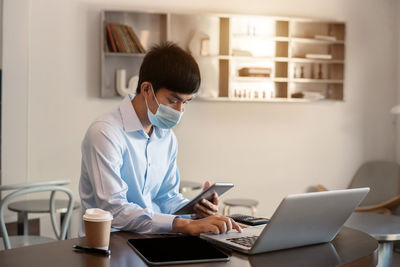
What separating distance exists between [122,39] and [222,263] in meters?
3.36

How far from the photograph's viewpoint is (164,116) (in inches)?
74.4

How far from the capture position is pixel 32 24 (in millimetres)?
4258

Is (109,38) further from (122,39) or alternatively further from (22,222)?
(22,222)

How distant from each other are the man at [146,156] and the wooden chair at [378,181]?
304 centimetres

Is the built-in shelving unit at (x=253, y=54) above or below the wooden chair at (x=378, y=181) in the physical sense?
above

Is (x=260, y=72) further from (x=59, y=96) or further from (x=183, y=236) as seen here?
(x=183, y=236)

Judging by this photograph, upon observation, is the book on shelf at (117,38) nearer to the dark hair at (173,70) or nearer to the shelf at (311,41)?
the shelf at (311,41)

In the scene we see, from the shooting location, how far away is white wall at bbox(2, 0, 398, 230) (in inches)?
167

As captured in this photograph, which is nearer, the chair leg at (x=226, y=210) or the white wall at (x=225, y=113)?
the white wall at (x=225, y=113)

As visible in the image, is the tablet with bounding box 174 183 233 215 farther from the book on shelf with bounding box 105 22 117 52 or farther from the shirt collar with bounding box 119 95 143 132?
the book on shelf with bounding box 105 22 117 52

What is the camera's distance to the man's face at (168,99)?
1.84 metres

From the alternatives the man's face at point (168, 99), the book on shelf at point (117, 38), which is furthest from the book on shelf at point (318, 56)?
the man's face at point (168, 99)

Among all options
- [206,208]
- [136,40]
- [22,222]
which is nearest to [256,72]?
[136,40]

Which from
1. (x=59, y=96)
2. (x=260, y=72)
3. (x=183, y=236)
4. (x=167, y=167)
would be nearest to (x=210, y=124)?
(x=260, y=72)
